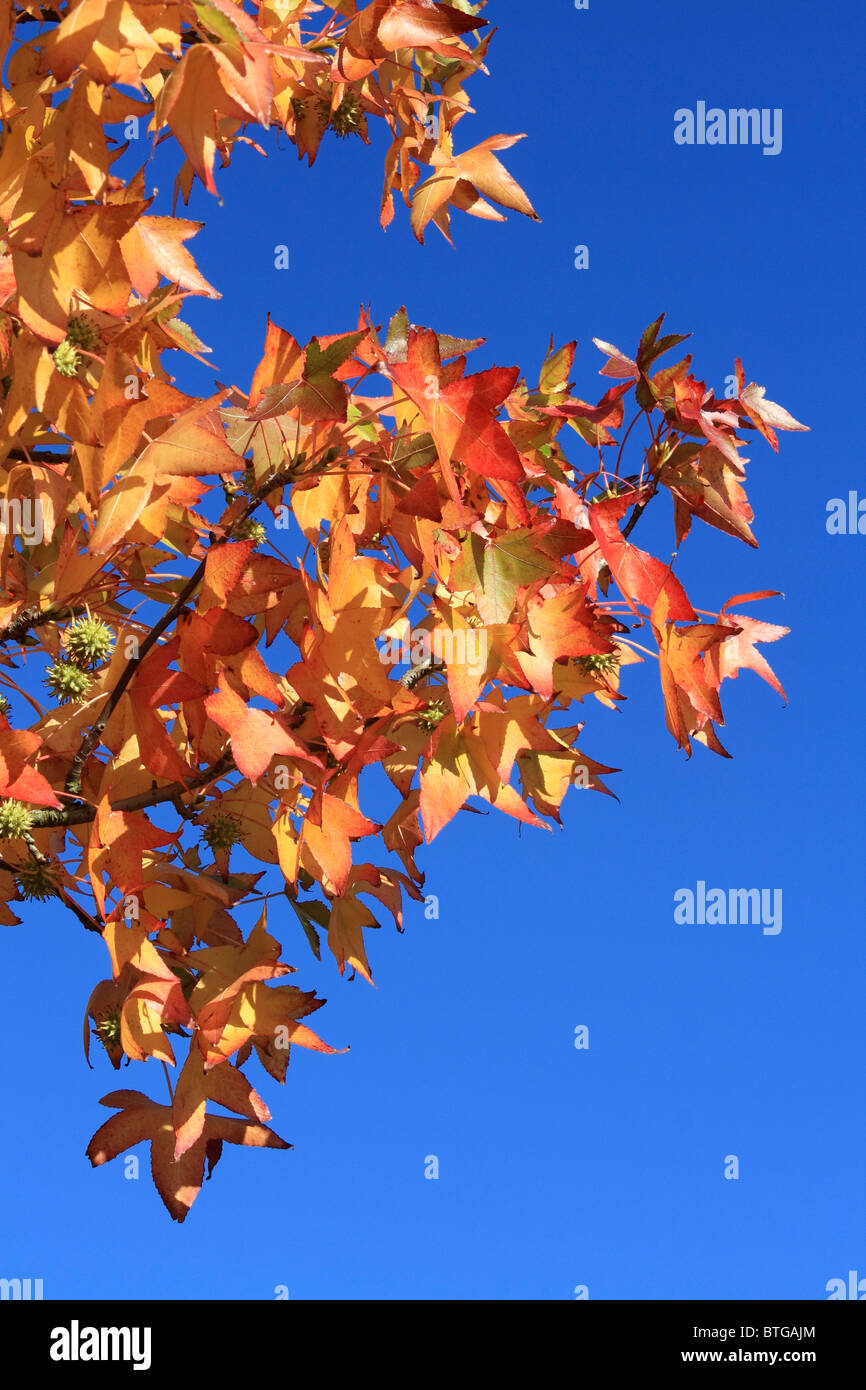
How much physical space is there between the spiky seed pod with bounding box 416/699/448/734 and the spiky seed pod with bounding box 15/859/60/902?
65 cm

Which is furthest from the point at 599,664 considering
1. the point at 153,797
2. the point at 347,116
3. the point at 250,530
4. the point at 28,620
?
the point at 347,116

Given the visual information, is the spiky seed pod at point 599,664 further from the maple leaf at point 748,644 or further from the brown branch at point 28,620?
the brown branch at point 28,620

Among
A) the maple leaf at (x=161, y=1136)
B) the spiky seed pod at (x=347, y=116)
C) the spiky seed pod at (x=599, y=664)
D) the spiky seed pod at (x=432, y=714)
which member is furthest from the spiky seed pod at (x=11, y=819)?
the spiky seed pod at (x=347, y=116)

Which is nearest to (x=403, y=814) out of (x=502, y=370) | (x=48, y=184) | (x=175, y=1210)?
(x=175, y=1210)

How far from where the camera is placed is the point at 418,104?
2219mm

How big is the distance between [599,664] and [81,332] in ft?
3.30

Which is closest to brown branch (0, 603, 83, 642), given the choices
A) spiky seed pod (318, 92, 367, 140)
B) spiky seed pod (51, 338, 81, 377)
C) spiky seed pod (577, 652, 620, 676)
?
spiky seed pod (51, 338, 81, 377)

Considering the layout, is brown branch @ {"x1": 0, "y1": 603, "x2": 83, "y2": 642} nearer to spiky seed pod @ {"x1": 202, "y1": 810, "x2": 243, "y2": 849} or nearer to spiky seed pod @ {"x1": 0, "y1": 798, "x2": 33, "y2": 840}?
spiky seed pod @ {"x1": 0, "y1": 798, "x2": 33, "y2": 840}

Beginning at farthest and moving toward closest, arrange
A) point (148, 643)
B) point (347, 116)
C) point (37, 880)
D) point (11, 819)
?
point (347, 116)
point (37, 880)
point (11, 819)
point (148, 643)

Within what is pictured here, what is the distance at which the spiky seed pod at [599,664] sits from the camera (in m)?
2.06

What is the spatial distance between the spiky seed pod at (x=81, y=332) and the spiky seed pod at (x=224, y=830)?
2.46 ft

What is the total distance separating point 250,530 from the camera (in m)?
1.87

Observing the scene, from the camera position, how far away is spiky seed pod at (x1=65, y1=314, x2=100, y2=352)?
5.45ft

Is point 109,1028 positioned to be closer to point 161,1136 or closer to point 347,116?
point 161,1136
